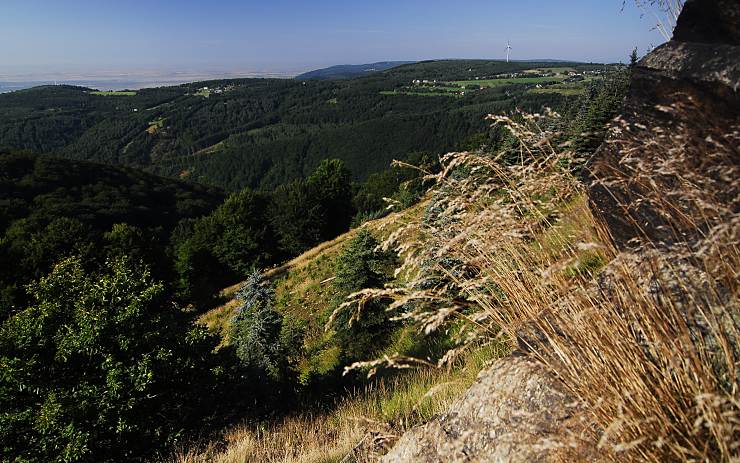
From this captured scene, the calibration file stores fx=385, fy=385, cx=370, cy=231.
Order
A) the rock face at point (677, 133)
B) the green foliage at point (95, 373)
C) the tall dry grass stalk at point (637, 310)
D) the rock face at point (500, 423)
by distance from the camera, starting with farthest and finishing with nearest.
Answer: the green foliage at point (95, 373) < the rock face at point (677, 133) < the rock face at point (500, 423) < the tall dry grass stalk at point (637, 310)

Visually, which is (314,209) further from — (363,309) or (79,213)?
(79,213)

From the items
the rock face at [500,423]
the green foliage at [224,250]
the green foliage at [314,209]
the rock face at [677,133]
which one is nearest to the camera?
the rock face at [500,423]

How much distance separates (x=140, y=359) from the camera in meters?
7.21

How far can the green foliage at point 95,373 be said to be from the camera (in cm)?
582

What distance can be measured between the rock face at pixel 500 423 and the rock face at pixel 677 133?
91cm

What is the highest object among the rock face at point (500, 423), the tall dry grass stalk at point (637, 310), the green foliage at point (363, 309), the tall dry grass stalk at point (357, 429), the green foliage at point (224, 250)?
the tall dry grass stalk at point (637, 310)

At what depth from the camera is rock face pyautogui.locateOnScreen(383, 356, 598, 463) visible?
1.68 meters

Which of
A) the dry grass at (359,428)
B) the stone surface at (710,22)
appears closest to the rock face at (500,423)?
the dry grass at (359,428)

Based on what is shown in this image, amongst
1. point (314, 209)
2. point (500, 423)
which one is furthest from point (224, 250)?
point (500, 423)

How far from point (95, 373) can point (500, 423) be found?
7.77 metres

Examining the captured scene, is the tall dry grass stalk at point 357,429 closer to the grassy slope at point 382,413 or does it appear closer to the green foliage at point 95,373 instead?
the grassy slope at point 382,413

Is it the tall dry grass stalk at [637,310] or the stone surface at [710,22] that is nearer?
the tall dry grass stalk at [637,310]

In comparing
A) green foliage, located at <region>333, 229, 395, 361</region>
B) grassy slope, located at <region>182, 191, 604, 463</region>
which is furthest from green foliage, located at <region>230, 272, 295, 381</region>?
grassy slope, located at <region>182, 191, 604, 463</region>

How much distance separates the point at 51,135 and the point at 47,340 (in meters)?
255
